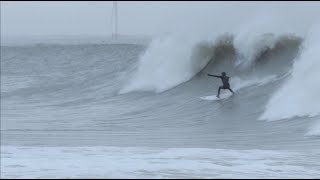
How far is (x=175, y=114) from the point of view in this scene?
16.8 m

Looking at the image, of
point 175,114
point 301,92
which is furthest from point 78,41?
point 301,92

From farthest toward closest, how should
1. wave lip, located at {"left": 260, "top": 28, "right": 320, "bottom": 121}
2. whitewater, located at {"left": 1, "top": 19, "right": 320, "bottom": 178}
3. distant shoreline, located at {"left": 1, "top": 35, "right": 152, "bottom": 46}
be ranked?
1. distant shoreline, located at {"left": 1, "top": 35, "right": 152, "bottom": 46}
2. wave lip, located at {"left": 260, "top": 28, "right": 320, "bottom": 121}
3. whitewater, located at {"left": 1, "top": 19, "right": 320, "bottom": 178}

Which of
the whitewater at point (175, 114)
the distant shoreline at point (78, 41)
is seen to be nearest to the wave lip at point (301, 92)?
the whitewater at point (175, 114)

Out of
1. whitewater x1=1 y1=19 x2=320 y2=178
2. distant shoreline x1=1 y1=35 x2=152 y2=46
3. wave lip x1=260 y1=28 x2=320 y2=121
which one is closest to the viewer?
whitewater x1=1 y1=19 x2=320 y2=178

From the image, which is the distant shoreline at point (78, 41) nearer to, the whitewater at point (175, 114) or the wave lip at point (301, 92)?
the whitewater at point (175, 114)

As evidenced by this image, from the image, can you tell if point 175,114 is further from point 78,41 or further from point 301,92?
point 78,41

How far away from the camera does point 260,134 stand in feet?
40.5

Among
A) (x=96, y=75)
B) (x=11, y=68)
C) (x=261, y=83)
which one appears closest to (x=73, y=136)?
(x=261, y=83)

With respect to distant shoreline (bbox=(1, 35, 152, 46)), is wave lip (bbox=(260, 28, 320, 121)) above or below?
below

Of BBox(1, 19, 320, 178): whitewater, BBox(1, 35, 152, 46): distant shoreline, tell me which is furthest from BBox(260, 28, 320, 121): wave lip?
BBox(1, 35, 152, 46): distant shoreline

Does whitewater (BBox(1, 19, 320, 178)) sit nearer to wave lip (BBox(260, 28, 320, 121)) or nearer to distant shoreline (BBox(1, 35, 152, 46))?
wave lip (BBox(260, 28, 320, 121))

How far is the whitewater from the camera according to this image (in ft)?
26.9

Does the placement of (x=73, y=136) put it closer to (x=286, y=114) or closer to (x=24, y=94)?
(x=286, y=114)

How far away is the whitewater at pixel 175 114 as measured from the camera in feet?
26.9
